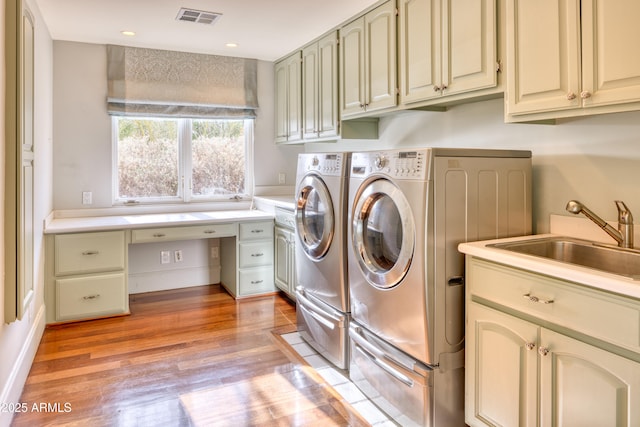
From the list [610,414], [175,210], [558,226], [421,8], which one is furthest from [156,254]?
[610,414]

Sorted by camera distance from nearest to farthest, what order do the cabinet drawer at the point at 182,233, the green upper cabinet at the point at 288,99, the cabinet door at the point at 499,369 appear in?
the cabinet door at the point at 499,369 → the cabinet drawer at the point at 182,233 → the green upper cabinet at the point at 288,99

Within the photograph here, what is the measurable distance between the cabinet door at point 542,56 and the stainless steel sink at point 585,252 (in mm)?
593

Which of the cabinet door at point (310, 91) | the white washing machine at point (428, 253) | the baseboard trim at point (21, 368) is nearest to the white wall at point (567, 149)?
the white washing machine at point (428, 253)

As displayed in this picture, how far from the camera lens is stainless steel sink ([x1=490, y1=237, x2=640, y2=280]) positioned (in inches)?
70.0

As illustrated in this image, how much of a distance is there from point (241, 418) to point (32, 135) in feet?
6.67

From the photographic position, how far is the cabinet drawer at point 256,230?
3.97m

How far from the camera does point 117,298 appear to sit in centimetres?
353

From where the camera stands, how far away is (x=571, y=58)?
168 cm

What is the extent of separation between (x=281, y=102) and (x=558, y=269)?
3.48 meters

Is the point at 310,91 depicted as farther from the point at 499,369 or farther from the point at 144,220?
the point at 499,369

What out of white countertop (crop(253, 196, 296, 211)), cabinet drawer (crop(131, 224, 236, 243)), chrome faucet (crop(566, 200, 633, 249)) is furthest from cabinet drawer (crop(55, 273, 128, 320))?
chrome faucet (crop(566, 200, 633, 249))

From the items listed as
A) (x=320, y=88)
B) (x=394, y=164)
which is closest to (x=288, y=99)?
(x=320, y=88)

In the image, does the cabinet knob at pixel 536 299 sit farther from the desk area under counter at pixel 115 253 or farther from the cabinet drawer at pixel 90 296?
the cabinet drawer at pixel 90 296

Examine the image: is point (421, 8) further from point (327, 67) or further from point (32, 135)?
point (32, 135)
